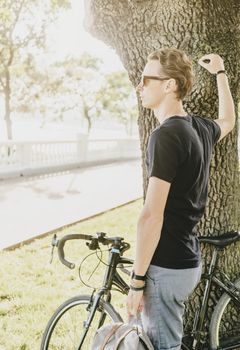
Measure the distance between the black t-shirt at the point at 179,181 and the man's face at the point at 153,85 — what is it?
0.53 ft

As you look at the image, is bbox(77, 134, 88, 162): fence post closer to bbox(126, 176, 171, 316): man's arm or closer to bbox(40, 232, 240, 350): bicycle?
bbox(40, 232, 240, 350): bicycle

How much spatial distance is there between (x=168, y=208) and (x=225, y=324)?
1640mm

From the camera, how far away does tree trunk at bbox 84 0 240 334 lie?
323cm

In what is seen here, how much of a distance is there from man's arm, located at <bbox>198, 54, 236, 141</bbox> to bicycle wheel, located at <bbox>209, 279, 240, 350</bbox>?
3.78 feet

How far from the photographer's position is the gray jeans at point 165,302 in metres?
2.37

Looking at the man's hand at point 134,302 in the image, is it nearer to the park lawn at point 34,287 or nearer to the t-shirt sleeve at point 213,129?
the t-shirt sleeve at point 213,129

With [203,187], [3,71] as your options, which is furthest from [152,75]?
[3,71]

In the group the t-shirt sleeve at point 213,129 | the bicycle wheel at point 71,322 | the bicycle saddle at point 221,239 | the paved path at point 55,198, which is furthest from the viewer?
the paved path at point 55,198

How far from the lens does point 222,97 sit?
301 centimetres

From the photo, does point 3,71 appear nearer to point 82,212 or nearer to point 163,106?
point 82,212

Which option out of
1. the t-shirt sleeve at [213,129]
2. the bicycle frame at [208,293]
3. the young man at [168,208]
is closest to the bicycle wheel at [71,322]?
the young man at [168,208]

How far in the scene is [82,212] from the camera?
9648 millimetres

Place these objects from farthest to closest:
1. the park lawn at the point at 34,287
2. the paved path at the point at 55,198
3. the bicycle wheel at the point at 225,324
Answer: the paved path at the point at 55,198, the park lawn at the point at 34,287, the bicycle wheel at the point at 225,324

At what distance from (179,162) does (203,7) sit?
1565mm
